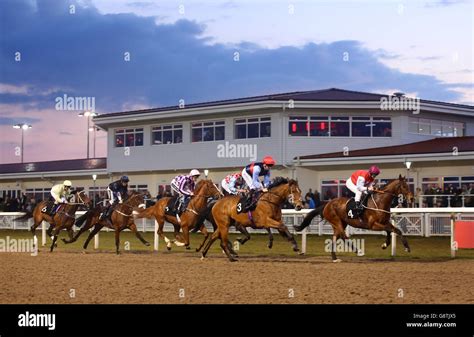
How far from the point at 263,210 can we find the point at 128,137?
25829 millimetres

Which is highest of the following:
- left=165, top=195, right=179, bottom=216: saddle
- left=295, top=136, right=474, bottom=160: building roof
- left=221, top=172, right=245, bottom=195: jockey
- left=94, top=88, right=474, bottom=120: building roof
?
left=94, top=88, right=474, bottom=120: building roof

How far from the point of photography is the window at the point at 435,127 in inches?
1462

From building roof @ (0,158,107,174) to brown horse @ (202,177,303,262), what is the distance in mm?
27632

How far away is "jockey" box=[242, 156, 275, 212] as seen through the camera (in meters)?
17.3

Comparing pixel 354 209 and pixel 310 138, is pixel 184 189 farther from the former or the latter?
pixel 310 138

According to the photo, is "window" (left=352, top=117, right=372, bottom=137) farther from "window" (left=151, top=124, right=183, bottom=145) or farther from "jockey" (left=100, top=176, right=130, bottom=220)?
"jockey" (left=100, top=176, right=130, bottom=220)

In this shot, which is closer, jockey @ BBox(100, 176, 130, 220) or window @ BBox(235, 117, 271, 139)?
jockey @ BBox(100, 176, 130, 220)

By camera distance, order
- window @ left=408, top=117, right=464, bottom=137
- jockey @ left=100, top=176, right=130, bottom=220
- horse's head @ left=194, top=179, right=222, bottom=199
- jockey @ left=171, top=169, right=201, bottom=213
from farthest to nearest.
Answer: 1. window @ left=408, top=117, right=464, bottom=137
2. jockey @ left=100, top=176, right=130, bottom=220
3. jockey @ left=171, top=169, right=201, bottom=213
4. horse's head @ left=194, top=179, right=222, bottom=199

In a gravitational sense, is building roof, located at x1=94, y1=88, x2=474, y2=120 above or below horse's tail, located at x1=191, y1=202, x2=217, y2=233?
above

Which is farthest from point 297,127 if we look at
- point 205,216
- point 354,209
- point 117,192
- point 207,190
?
point 354,209

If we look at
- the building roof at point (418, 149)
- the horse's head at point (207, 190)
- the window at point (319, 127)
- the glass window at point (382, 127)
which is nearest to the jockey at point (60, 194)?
the horse's head at point (207, 190)

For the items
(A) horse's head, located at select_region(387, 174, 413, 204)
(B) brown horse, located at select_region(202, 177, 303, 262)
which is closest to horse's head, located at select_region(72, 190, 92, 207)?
(B) brown horse, located at select_region(202, 177, 303, 262)

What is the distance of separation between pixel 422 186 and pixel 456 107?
23.0ft
